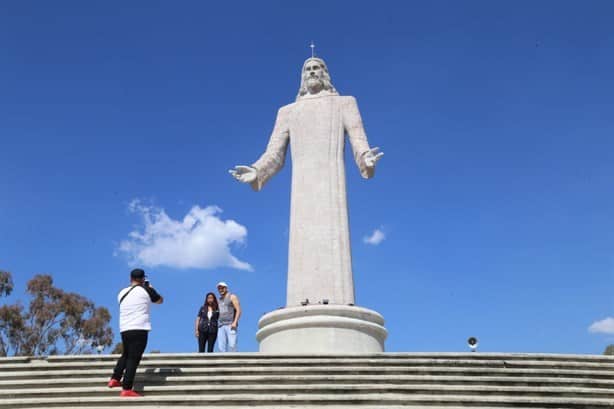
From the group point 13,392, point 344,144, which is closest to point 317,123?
point 344,144

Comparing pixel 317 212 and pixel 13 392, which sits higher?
pixel 317 212

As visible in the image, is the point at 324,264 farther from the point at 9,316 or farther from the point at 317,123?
the point at 9,316

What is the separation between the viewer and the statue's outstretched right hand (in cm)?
1391

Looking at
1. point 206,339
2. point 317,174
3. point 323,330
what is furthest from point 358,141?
point 206,339

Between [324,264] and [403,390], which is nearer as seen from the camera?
[403,390]

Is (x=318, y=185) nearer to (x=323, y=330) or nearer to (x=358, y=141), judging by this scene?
(x=358, y=141)

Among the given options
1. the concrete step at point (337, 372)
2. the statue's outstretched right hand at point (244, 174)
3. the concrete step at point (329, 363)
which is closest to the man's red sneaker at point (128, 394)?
the concrete step at point (337, 372)

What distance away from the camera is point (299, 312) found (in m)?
11.4

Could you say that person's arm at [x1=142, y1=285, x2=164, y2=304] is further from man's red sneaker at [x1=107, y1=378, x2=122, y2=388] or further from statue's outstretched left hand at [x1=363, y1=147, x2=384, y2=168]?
statue's outstretched left hand at [x1=363, y1=147, x2=384, y2=168]

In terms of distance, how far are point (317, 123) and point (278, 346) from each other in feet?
16.8

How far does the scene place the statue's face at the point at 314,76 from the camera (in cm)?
1442

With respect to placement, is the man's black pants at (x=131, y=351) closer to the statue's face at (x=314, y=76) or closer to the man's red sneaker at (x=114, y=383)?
the man's red sneaker at (x=114, y=383)

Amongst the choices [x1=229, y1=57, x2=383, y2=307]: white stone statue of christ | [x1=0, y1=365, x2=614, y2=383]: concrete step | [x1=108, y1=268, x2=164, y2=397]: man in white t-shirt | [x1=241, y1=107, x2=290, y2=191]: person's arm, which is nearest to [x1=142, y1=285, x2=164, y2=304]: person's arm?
[x1=108, y1=268, x2=164, y2=397]: man in white t-shirt

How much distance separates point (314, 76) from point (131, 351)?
8819 mm
